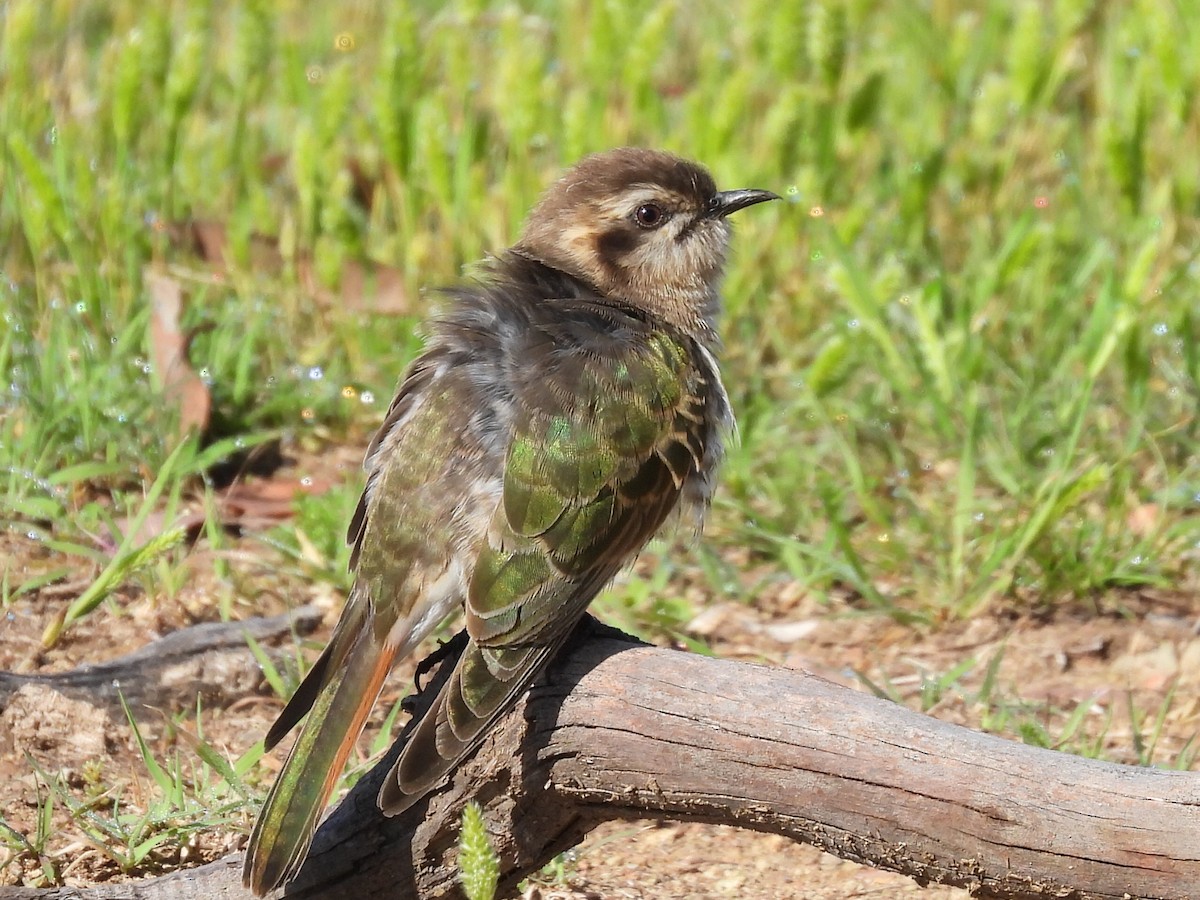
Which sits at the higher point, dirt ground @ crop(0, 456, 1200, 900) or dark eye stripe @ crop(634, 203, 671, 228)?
dark eye stripe @ crop(634, 203, 671, 228)

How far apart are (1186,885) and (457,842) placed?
1.30m

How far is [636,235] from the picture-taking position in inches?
185

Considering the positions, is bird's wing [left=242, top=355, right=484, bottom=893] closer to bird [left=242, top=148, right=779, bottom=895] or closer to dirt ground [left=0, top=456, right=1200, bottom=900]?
bird [left=242, top=148, right=779, bottom=895]

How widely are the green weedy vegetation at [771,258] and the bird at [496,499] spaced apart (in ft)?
3.25

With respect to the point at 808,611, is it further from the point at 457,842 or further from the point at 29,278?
the point at 29,278

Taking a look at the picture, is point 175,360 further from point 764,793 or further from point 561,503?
point 764,793

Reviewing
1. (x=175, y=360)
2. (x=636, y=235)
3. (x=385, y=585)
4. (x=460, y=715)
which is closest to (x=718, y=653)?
(x=636, y=235)

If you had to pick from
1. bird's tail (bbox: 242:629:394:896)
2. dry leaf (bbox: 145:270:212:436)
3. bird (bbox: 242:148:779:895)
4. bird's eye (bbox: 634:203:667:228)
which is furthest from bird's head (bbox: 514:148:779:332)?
bird's tail (bbox: 242:629:394:896)

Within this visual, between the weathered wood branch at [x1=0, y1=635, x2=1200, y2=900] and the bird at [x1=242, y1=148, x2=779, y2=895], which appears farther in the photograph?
the bird at [x1=242, y1=148, x2=779, y2=895]

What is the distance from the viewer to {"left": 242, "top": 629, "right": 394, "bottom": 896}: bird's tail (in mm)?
3029

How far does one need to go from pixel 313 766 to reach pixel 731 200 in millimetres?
2386

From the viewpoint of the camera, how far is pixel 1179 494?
17.1 feet

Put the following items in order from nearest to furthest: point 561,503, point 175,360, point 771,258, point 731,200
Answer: point 561,503
point 731,200
point 175,360
point 771,258

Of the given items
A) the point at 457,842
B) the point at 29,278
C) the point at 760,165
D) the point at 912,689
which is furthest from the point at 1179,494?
the point at 29,278
